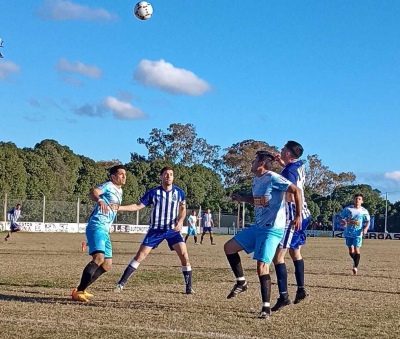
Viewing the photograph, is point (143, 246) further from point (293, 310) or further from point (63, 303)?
point (293, 310)

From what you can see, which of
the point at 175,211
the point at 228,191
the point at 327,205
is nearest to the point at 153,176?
the point at 228,191

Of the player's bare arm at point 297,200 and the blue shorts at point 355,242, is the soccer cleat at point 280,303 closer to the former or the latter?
the player's bare arm at point 297,200

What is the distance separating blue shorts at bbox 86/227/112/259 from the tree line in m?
42.9

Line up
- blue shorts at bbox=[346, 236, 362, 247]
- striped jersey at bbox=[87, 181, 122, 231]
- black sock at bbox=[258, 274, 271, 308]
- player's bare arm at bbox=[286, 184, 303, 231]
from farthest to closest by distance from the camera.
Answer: blue shorts at bbox=[346, 236, 362, 247], striped jersey at bbox=[87, 181, 122, 231], player's bare arm at bbox=[286, 184, 303, 231], black sock at bbox=[258, 274, 271, 308]

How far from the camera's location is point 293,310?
9.80 meters

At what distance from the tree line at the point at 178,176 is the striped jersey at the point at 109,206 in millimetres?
42846

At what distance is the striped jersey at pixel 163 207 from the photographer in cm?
1158

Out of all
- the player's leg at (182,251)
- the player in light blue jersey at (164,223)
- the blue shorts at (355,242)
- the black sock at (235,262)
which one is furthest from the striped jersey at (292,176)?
the blue shorts at (355,242)

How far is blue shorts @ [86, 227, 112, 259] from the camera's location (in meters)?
10.2

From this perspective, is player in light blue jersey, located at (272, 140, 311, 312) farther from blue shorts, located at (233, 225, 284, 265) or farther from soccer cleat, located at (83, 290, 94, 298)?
soccer cleat, located at (83, 290, 94, 298)

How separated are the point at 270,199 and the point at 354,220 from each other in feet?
27.9

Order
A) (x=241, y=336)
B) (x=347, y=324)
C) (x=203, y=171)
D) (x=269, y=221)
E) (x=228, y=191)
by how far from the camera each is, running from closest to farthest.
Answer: (x=241, y=336) → (x=347, y=324) → (x=269, y=221) → (x=203, y=171) → (x=228, y=191)

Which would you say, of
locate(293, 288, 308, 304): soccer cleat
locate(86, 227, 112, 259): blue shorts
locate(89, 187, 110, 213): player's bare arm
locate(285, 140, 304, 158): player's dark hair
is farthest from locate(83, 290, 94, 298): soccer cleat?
locate(285, 140, 304, 158): player's dark hair

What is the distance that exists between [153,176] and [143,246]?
229ft
